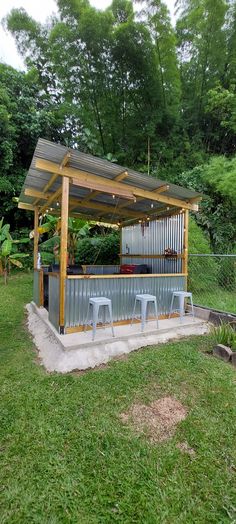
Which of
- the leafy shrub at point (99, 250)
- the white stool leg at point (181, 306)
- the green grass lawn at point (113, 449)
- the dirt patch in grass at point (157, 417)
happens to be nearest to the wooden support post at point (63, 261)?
the green grass lawn at point (113, 449)

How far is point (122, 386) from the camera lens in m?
2.64

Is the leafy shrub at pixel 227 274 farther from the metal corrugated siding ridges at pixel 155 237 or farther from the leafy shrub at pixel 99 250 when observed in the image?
the leafy shrub at pixel 99 250

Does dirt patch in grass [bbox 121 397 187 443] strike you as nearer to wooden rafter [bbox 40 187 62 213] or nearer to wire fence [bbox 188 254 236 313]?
wire fence [bbox 188 254 236 313]

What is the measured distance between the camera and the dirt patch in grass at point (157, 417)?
81.1 inches

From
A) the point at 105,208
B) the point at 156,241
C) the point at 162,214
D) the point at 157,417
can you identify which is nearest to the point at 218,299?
the point at 156,241

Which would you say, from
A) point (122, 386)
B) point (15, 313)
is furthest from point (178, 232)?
point (15, 313)

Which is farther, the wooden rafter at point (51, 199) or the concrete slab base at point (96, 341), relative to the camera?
the wooden rafter at point (51, 199)

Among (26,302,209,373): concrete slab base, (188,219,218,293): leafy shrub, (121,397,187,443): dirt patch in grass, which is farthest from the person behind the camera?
(188,219,218,293): leafy shrub

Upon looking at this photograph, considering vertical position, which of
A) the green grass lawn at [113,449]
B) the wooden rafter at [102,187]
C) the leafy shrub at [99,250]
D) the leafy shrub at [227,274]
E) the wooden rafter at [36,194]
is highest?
the wooden rafter at [36,194]

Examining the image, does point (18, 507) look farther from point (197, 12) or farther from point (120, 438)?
point (197, 12)

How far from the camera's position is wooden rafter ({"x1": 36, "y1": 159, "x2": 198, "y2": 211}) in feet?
12.2

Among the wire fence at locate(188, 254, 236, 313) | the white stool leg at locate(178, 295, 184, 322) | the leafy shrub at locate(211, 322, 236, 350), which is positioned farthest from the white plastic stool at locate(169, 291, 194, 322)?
the leafy shrub at locate(211, 322, 236, 350)

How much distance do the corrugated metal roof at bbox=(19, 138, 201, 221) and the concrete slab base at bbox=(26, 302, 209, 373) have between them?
2561 millimetres

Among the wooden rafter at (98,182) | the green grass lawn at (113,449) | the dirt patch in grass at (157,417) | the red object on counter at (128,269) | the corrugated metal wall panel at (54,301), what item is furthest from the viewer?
the red object on counter at (128,269)
